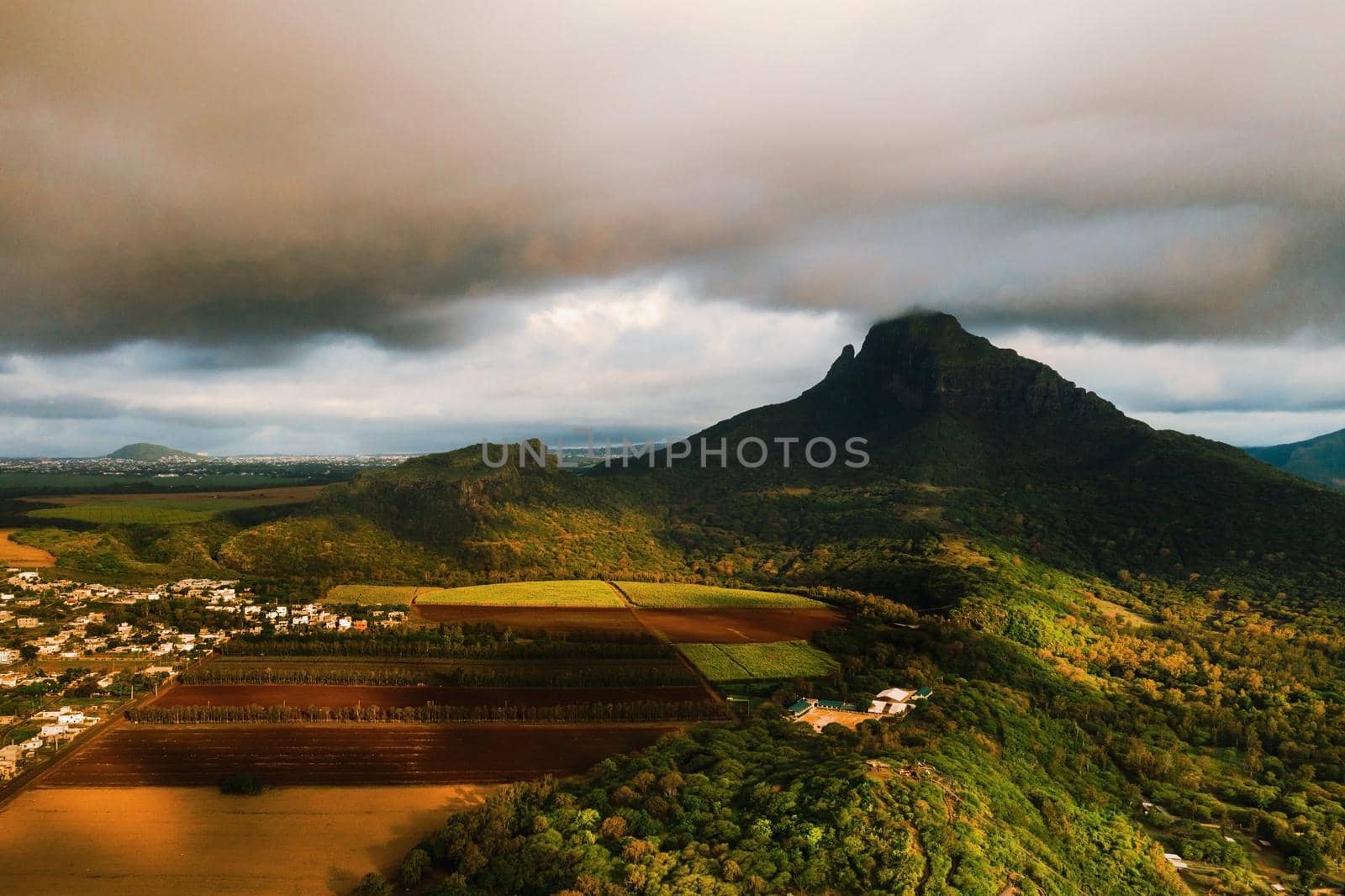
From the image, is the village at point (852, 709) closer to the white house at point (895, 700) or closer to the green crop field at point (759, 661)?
the white house at point (895, 700)

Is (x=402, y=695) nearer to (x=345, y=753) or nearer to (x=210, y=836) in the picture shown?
(x=345, y=753)

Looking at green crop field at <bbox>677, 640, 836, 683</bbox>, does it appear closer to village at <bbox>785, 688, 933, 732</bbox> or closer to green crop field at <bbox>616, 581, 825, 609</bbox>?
village at <bbox>785, 688, 933, 732</bbox>

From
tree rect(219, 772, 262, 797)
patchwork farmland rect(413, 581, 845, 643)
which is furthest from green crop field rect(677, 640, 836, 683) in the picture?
tree rect(219, 772, 262, 797)

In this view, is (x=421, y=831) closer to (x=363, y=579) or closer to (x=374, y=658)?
(x=374, y=658)

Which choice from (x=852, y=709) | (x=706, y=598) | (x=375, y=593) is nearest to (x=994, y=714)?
(x=852, y=709)

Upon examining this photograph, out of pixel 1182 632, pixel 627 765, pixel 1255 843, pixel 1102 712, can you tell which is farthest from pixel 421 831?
pixel 1182 632

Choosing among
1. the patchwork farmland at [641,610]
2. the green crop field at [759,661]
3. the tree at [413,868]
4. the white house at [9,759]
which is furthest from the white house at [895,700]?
the white house at [9,759]
